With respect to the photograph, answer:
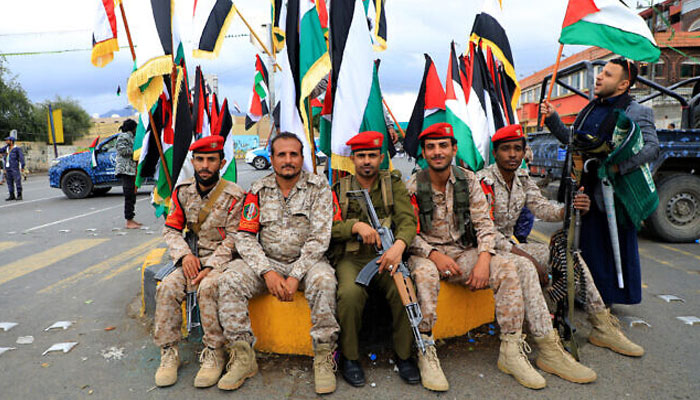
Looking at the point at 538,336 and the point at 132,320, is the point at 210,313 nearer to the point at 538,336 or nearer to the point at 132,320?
the point at 132,320

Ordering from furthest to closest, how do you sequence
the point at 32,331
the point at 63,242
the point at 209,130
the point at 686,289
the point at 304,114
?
the point at 63,242 < the point at 209,130 < the point at 686,289 < the point at 304,114 < the point at 32,331

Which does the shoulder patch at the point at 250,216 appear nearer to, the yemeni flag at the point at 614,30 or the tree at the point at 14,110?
the yemeni flag at the point at 614,30

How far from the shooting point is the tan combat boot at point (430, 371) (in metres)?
2.60

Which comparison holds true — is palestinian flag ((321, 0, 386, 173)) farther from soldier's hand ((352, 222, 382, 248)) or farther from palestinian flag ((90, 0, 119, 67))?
palestinian flag ((90, 0, 119, 67))

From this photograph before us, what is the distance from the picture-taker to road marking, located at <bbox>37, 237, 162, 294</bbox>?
475 centimetres

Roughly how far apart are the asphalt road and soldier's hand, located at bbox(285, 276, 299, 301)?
49cm

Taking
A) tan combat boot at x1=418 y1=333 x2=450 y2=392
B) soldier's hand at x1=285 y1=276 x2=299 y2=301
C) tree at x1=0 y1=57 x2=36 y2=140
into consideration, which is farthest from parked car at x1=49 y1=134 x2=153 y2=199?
tree at x1=0 y1=57 x2=36 y2=140

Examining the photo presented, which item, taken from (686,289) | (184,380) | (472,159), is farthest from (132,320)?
(686,289)

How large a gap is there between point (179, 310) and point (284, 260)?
0.75m

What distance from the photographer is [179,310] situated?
2912mm

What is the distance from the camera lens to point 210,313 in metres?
2.80

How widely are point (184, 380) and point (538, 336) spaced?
223 centimetres

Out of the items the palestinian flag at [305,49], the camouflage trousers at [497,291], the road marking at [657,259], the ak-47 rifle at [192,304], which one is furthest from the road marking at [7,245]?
the road marking at [657,259]

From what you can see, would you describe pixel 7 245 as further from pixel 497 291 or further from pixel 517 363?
pixel 517 363
